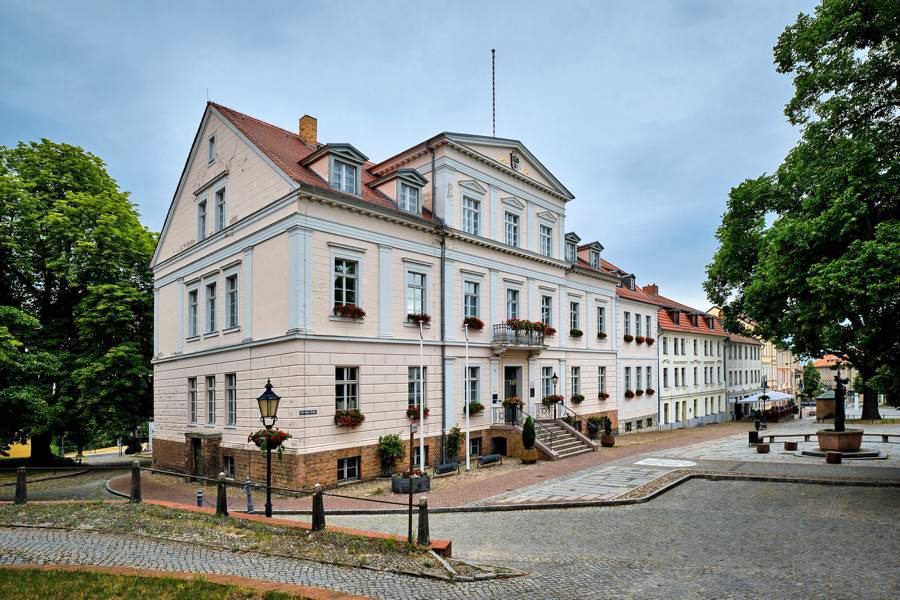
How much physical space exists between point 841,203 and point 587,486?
9703 mm

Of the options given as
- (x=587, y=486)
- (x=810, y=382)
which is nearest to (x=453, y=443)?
(x=587, y=486)

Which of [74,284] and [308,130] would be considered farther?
[74,284]

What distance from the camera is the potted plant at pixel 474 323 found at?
76.6 feet

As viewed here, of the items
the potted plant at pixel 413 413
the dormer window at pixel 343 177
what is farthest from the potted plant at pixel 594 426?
the dormer window at pixel 343 177

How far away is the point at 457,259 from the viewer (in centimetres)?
2338

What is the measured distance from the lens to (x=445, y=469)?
19.9 metres

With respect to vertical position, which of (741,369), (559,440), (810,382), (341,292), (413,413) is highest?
(341,292)

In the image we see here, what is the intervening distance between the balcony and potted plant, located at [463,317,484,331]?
3.49 ft

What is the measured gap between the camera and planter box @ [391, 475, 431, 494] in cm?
1658

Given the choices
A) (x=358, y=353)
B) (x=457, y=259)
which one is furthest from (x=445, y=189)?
(x=358, y=353)

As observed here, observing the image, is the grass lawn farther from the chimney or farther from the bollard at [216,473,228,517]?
the chimney

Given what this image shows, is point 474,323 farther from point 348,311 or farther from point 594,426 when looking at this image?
point 594,426

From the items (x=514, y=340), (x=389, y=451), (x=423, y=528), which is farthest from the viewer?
(x=514, y=340)

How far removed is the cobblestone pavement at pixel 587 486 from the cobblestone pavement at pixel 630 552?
1191mm
